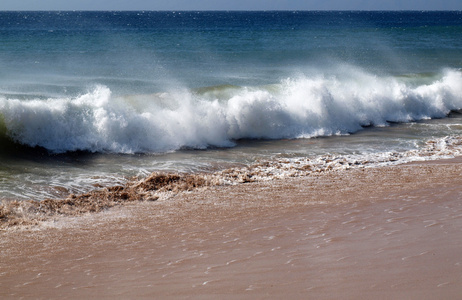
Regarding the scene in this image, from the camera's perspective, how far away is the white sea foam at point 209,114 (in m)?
10.0

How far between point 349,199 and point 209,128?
520 centimetres

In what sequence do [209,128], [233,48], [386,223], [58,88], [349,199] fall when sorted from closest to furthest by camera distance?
[386,223] < [349,199] < [209,128] < [58,88] < [233,48]

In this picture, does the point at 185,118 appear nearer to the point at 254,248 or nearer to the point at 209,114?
the point at 209,114

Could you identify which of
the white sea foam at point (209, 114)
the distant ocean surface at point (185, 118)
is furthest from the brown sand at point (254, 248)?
the white sea foam at point (209, 114)

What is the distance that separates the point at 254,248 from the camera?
191 inches

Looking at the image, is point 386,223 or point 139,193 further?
point 139,193

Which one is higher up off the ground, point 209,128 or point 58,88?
point 58,88

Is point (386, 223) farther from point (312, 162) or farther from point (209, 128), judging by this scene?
point (209, 128)

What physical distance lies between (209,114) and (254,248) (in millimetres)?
7071

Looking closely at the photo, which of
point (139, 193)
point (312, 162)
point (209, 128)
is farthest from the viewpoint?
point (209, 128)

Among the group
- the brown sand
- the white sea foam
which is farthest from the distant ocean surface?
the brown sand

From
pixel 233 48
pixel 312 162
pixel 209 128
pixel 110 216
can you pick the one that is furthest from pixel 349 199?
pixel 233 48

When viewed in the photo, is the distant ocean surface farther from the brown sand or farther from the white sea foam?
the brown sand

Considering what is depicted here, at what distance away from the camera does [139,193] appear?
7.00 m
